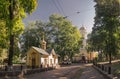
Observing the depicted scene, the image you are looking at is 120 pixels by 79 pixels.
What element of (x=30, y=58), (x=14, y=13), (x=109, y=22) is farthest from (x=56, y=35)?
(x=14, y=13)

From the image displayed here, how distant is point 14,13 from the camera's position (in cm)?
3025

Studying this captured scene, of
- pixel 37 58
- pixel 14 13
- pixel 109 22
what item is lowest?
pixel 37 58

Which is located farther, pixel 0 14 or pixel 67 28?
pixel 67 28

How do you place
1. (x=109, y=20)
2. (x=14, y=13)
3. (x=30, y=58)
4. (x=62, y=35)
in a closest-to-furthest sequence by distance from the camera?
1. (x=14, y=13)
2. (x=109, y=20)
3. (x=30, y=58)
4. (x=62, y=35)

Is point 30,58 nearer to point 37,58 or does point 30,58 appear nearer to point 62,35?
point 37,58

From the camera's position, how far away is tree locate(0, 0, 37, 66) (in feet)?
92.6

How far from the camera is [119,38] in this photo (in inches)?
2331

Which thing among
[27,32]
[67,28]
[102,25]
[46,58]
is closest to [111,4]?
[102,25]

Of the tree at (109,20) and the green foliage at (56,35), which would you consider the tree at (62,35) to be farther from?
the tree at (109,20)

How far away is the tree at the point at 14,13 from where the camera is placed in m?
28.2

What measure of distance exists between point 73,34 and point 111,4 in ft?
135

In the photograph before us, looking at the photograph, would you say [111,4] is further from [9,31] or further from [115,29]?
[9,31]

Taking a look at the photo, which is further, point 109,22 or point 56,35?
point 56,35

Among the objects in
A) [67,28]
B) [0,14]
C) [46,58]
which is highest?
[67,28]
